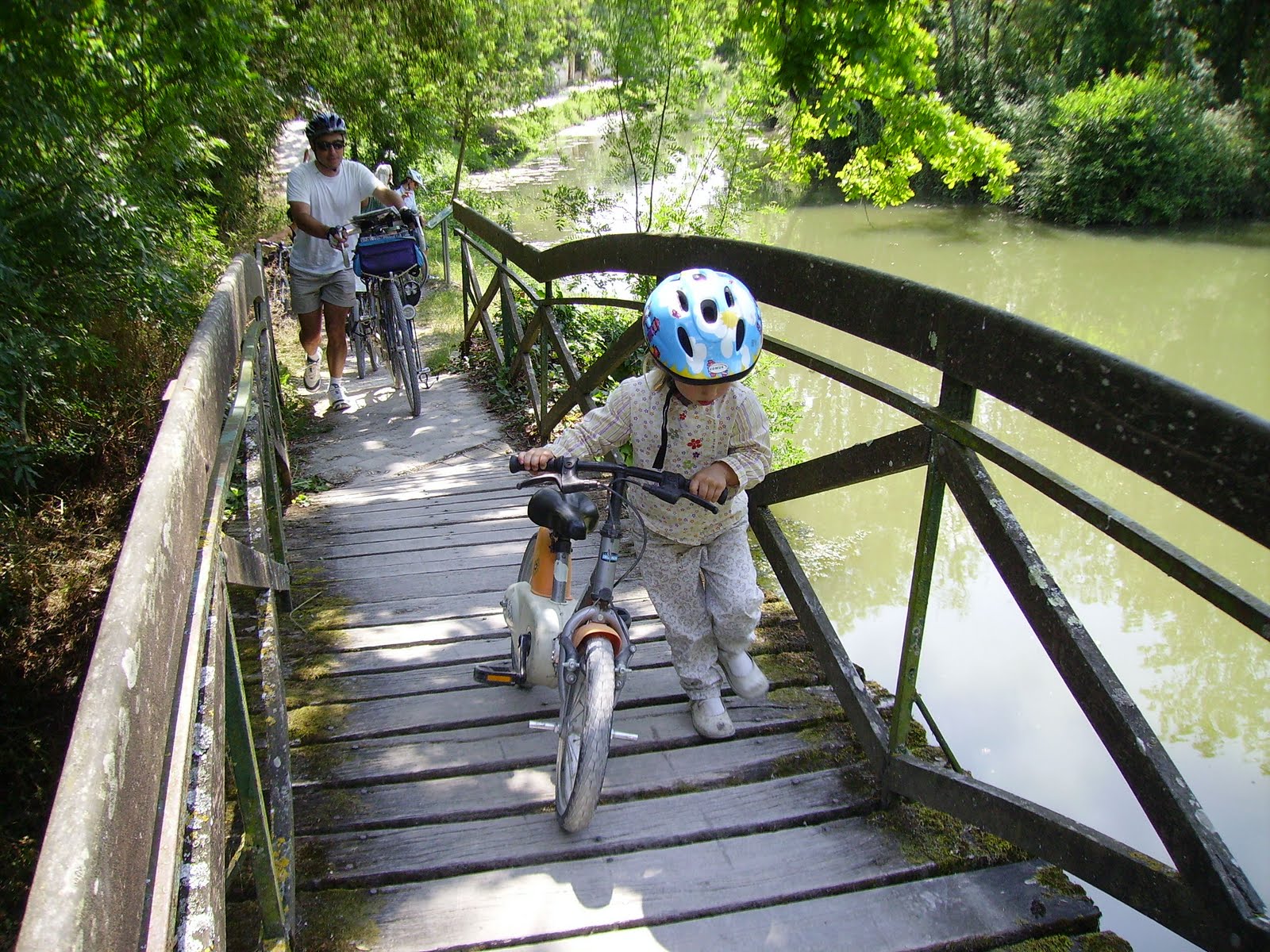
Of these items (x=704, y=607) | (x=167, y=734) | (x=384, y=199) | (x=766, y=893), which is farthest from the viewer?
(x=384, y=199)

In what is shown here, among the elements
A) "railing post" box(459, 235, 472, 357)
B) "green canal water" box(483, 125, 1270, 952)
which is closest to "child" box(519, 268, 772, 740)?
"green canal water" box(483, 125, 1270, 952)

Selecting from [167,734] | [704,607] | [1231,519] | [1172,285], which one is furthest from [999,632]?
[1172,285]

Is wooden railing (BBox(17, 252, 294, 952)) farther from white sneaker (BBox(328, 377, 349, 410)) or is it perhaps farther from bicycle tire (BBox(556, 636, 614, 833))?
white sneaker (BBox(328, 377, 349, 410))

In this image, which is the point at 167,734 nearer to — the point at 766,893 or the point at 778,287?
the point at 766,893

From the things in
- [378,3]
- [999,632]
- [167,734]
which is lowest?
[999,632]

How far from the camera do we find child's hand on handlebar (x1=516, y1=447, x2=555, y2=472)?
2383 mm

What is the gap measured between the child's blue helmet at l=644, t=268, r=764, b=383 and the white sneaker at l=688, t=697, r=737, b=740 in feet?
3.22

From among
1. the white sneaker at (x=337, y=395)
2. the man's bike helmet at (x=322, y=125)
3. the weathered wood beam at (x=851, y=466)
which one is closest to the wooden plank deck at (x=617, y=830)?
the weathered wood beam at (x=851, y=466)

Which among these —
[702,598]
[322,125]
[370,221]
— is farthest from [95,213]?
[702,598]

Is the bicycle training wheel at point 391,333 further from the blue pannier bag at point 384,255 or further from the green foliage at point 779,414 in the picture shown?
the green foliage at point 779,414

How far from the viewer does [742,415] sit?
261 cm

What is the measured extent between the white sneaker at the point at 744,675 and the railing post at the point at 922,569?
0.54 m

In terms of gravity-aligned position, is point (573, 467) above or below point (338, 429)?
above

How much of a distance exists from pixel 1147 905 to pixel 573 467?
147 cm
